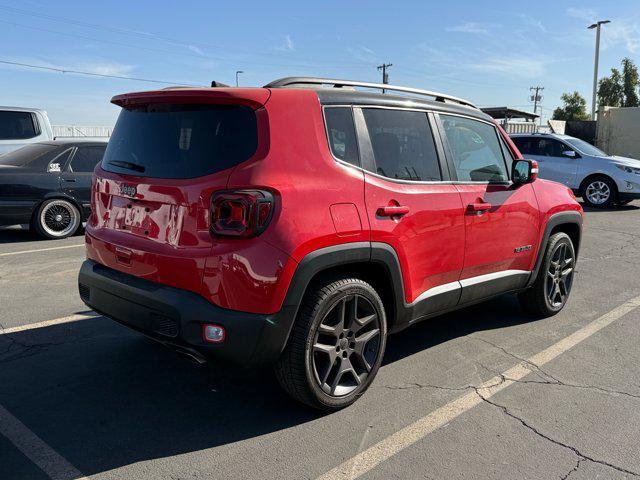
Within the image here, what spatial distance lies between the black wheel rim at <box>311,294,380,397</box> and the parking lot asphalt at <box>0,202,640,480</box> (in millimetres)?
193

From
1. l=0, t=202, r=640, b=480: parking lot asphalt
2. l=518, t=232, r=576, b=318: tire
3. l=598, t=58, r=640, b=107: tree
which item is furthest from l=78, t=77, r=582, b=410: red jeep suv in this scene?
l=598, t=58, r=640, b=107: tree

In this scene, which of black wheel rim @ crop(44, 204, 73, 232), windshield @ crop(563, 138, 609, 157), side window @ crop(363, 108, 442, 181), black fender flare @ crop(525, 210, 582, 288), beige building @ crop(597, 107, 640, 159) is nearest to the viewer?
side window @ crop(363, 108, 442, 181)

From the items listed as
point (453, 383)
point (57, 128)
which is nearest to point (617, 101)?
point (57, 128)

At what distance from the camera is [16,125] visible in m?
11.5

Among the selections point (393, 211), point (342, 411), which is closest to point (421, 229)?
point (393, 211)

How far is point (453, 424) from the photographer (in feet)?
10.2

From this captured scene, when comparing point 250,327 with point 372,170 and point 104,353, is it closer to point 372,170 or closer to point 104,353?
point 372,170

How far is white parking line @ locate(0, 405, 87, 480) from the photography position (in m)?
2.57

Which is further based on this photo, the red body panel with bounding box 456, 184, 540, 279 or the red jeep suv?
the red body panel with bounding box 456, 184, 540, 279

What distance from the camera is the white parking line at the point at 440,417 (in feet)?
8.82

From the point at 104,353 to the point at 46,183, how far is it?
18.1 feet

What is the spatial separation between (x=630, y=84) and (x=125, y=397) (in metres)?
46.9

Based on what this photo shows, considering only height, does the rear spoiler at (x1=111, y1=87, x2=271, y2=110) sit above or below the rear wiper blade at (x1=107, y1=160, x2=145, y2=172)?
above

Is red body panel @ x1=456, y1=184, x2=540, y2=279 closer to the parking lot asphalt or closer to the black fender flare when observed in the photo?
the black fender flare
